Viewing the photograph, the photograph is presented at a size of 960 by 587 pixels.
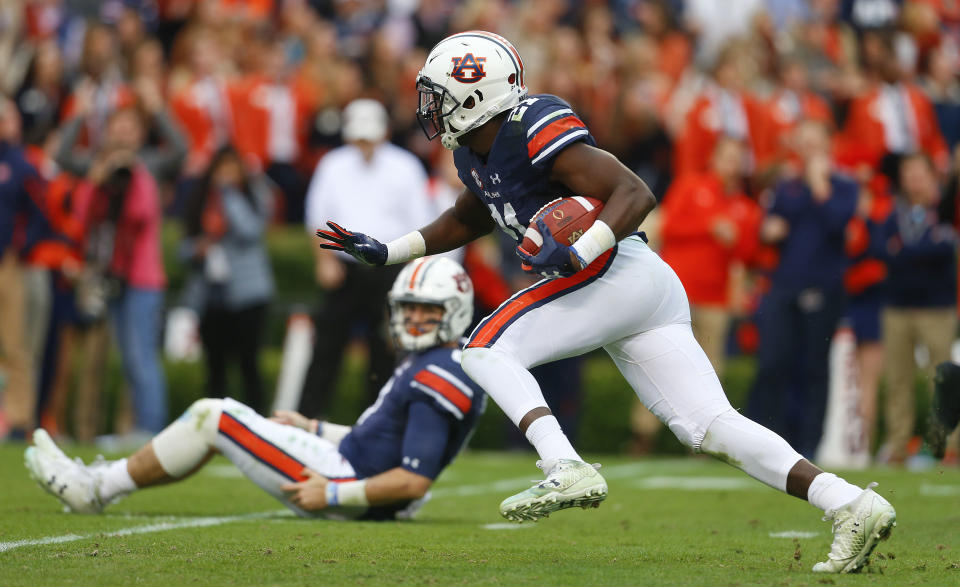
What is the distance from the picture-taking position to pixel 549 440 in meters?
4.18

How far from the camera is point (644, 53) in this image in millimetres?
12867

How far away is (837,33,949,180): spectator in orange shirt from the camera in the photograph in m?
11.6

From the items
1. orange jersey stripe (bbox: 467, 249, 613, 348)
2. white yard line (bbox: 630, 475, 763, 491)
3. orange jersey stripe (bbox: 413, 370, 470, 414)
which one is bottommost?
white yard line (bbox: 630, 475, 763, 491)

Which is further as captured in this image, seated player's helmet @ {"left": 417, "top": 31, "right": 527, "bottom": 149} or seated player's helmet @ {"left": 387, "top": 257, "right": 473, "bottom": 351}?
seated player's helmet @ {"left": 387, "top": 257, "right": 473, "bottom": 351}

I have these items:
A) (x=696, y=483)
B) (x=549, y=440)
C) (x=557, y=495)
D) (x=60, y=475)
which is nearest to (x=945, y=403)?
(x=549, y=440)

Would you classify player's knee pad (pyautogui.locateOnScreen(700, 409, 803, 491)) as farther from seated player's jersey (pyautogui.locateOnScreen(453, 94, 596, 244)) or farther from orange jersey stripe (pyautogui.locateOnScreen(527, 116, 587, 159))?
orange jersey stripe (pyautogui.locateOnScreen(527, 116, 587, 159))

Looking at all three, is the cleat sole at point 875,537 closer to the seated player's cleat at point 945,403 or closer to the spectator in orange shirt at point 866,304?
the seated player's cleat at point 945,403

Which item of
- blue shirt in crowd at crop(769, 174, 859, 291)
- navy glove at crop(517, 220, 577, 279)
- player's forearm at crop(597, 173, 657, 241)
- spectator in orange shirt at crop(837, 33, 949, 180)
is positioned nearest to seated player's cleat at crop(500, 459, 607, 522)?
navy glove at crop(517, 220, 577, 279)

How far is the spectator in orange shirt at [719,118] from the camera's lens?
39.2 feet

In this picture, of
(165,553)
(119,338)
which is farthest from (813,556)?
(119,338)

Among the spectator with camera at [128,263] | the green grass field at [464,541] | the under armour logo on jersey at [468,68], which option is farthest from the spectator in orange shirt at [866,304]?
the under armour logo on jersey at [468,68]

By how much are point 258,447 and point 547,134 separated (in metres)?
1.90

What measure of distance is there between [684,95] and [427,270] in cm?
813

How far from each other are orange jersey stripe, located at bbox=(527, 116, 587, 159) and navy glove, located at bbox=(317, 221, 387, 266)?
653 mm
